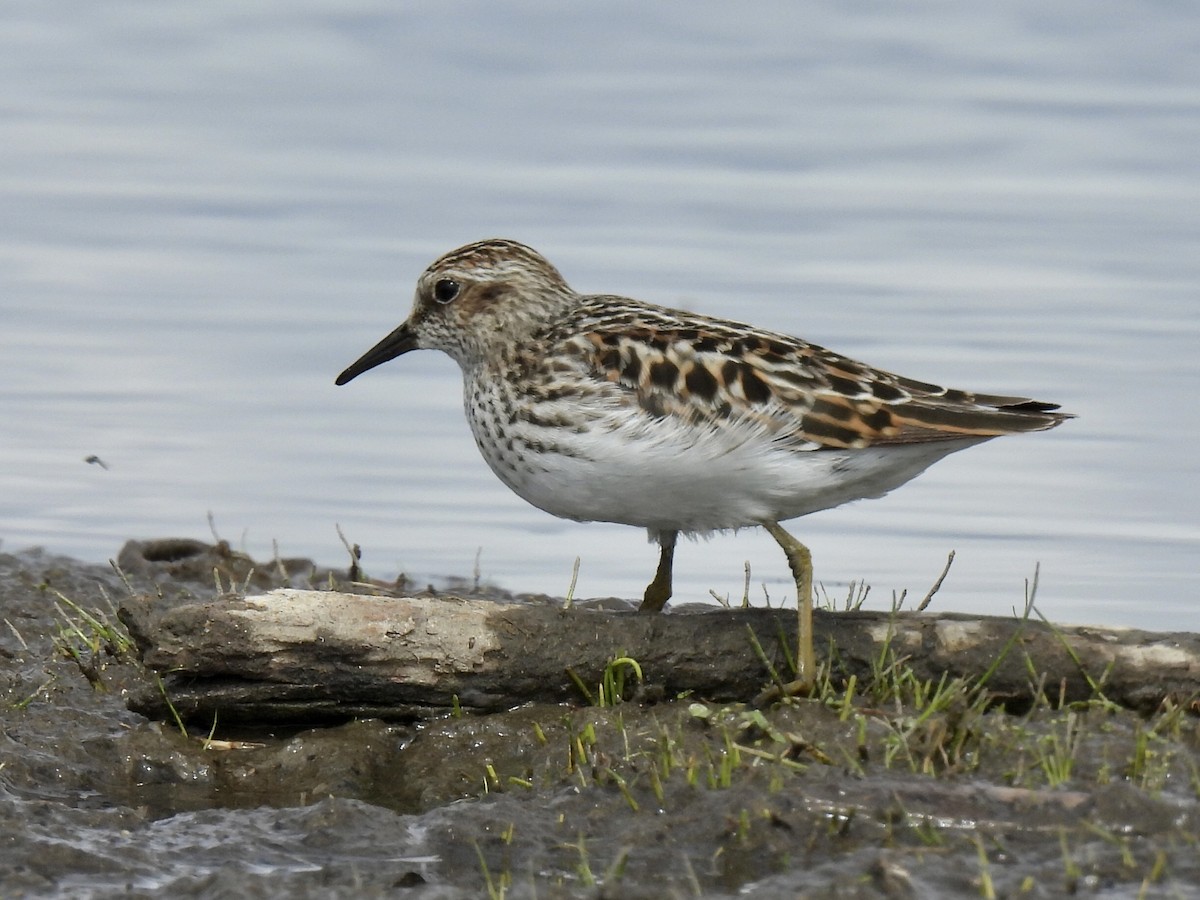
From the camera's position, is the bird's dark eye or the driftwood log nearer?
the driftwood log

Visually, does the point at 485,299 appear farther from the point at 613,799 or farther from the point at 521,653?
the point at 613,799

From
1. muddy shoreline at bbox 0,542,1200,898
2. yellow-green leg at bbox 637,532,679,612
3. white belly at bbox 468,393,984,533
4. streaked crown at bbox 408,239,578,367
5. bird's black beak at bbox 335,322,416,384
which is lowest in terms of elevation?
muddy shoreline at bbox 0,542,1200,898

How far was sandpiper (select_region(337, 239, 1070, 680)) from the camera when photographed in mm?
7715

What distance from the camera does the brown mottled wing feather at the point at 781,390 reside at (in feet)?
25.4

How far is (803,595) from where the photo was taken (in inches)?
308

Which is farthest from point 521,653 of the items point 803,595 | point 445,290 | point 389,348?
point 389,348

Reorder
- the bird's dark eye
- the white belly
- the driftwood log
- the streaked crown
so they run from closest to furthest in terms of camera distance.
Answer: the driftwood log → the white belly → the streaked crown → the bird's dark eye

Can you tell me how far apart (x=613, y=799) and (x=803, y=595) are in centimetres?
139

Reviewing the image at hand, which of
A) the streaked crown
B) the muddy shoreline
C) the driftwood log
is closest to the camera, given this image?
the muddy shoreline

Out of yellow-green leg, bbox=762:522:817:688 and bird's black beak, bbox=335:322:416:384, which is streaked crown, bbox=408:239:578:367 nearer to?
bird's black beak, bbox=335:322:416:384

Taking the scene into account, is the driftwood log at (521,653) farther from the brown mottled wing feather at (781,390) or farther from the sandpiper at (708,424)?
the brown mottled wing feather at (781,390)

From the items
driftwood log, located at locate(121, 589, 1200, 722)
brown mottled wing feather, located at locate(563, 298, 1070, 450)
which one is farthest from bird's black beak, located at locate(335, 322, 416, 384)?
driftwood log, located at locate(121, 589, 1200, 722)

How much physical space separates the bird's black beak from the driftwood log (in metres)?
1.98

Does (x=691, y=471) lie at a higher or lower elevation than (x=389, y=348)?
lower
